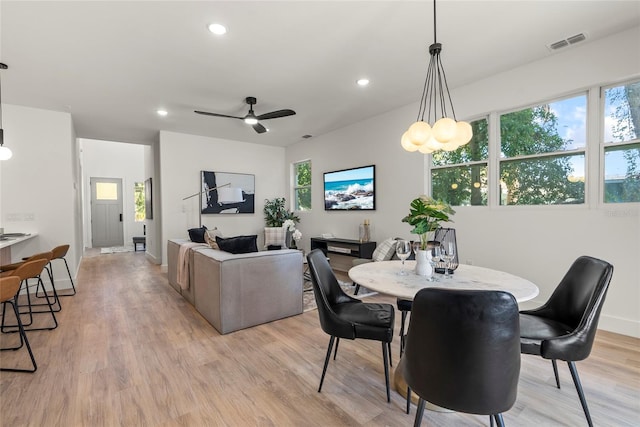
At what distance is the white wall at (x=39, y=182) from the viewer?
13.8 ft

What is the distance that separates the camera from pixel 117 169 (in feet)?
31.1

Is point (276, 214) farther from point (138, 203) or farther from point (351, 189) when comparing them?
point (138, 203)

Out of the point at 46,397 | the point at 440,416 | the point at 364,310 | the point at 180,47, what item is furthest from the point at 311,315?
the point at 180,47

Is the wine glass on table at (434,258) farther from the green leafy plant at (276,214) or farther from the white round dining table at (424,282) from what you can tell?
the green leafy plant at (276,214)

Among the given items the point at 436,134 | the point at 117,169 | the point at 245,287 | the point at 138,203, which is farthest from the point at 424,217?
the point at 117,169

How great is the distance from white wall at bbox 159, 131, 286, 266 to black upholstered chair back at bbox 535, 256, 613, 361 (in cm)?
579

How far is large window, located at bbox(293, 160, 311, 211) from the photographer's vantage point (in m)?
6.85

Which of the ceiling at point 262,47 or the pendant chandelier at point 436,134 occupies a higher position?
the ceiling at point 262,47

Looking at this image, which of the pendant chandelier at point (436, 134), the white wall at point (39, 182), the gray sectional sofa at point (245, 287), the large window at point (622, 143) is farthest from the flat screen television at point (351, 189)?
the white wall at point (39, 182)

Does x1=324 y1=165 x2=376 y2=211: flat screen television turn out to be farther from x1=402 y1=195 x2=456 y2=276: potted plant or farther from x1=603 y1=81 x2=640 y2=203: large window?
x1=402 y1=195 x2=456 y2=276: potted plant

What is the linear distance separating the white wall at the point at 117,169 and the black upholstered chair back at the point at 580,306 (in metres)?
10.7

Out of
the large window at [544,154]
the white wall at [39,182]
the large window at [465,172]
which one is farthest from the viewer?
the white wall at [39,182]

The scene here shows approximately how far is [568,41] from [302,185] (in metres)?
5.16

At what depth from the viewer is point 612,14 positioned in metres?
2.45
